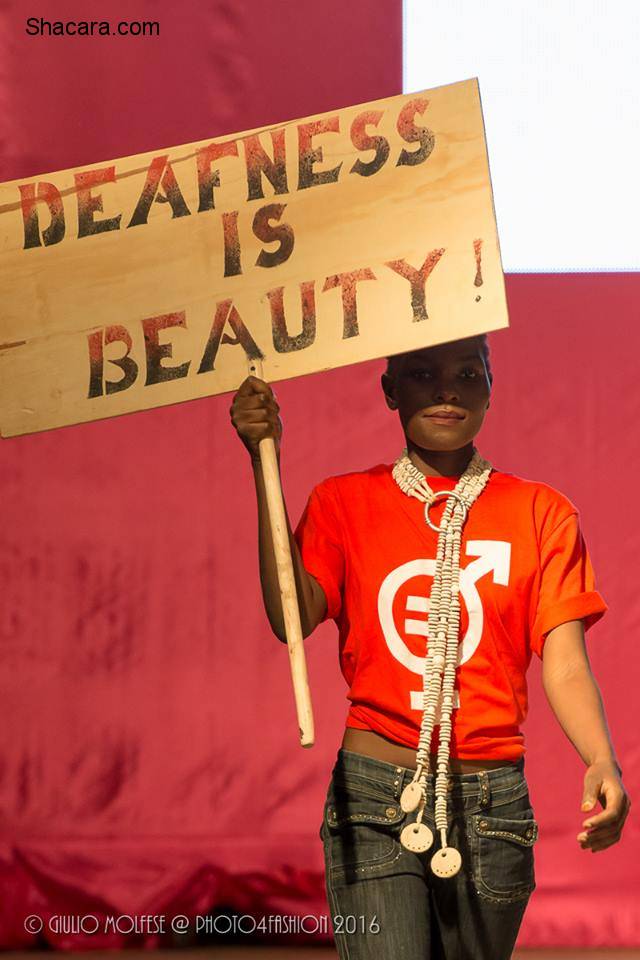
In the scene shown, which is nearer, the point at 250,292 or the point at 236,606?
the point at 250,292

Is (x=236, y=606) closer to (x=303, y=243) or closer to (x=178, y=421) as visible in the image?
(x=178, y=421)

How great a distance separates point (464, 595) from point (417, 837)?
9.8 inches

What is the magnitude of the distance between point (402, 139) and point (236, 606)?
140cm

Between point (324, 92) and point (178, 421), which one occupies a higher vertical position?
point (324, 92)

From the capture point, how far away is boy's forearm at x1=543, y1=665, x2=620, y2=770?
133 cm

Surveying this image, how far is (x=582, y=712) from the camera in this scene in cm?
135

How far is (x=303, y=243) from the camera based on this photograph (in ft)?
4.89

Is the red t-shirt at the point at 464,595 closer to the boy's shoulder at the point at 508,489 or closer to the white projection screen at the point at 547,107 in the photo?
the boy's shoulder at the point at 508,489

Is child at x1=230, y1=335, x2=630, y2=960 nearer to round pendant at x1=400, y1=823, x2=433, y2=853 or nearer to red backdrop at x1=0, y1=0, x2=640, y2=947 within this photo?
round pendant at x1=400, y1=823, x2=433, y2=853

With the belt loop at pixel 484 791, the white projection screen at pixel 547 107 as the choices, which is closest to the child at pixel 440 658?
the belt loop at pixel 484 791

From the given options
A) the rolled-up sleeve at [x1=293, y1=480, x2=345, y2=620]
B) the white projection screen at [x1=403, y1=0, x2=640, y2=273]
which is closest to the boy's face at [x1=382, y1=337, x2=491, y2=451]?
the rolled-up sleeve at [x1=293, y1=480, x2=345, y2=620]

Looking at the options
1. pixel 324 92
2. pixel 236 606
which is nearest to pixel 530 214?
pixel 324 92

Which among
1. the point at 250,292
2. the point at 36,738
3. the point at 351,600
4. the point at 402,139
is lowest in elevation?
the point at 36,738

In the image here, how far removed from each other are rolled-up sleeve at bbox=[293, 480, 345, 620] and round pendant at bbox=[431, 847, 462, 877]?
28 cm
